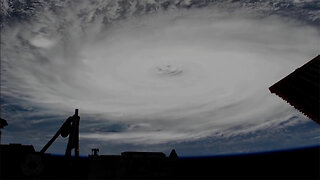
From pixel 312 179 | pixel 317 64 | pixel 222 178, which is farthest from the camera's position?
pixel 222 178

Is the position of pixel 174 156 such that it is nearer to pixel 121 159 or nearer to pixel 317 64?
pixel 121 159

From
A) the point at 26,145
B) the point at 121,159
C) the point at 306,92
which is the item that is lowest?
the point at 121,159

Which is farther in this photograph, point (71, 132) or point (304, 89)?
point (71, 132)

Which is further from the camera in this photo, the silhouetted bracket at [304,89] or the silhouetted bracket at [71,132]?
the silhouetted bracket at [71,132]

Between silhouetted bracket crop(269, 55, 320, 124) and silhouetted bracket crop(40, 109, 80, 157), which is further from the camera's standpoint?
silhouetted bracket crop(40, 109, 80, 157)

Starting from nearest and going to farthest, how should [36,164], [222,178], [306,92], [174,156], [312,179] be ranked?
[36,164] → [306,92] → [174,156] → [312,179] → [222,178]

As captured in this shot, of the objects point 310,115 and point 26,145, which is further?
point 26,145

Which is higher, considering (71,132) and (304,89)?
(304,89)

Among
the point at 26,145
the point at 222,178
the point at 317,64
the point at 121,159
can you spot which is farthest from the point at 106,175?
the point at 222,178
